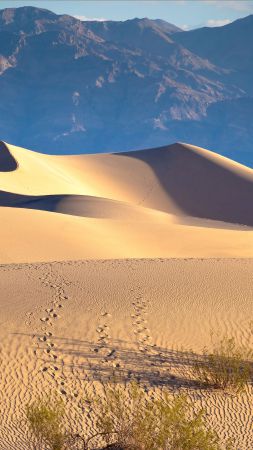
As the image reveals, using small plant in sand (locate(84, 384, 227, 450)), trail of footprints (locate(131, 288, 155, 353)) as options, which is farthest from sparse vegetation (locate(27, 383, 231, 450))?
trail of footprints (locate(131, 288, 155, 353))

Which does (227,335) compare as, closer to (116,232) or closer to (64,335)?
(64,335)

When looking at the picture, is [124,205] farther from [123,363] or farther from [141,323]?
[123,363]

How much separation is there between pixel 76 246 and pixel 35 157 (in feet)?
101

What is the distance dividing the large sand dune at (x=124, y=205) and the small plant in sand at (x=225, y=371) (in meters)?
11.2

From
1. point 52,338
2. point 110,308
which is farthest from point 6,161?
point 52,338

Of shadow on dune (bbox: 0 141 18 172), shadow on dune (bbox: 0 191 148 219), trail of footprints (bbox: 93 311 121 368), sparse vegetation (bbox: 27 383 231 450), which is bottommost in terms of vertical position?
sparse vegetation (bbox: 27 383 231 450)

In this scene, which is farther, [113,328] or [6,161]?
[6,161]

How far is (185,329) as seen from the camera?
11117 mm

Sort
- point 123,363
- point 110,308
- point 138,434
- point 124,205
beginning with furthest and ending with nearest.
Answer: point 124,205
point 110,308
point 123,363
point 138,434

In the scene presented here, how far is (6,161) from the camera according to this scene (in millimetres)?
48062

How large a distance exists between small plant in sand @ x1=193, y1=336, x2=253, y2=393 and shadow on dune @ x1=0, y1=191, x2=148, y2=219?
2043 centimetres

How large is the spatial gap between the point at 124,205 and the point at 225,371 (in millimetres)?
24504

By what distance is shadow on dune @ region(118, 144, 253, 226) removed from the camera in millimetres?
50844

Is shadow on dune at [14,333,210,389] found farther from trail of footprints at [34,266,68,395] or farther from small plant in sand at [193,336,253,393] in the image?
small plant in sand at [193,336,253,393]
